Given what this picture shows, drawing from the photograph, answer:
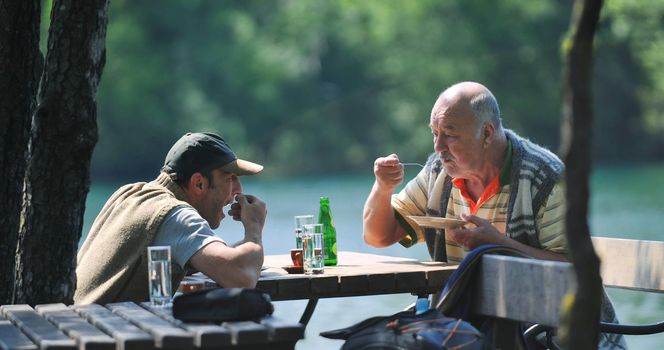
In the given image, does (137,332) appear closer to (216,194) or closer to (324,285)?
(324,285)

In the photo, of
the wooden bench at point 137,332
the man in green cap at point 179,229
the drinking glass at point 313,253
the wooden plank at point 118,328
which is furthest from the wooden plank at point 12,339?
the drinking glass at point 313,253

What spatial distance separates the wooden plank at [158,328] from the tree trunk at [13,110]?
3.58 ft

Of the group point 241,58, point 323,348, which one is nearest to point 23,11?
point 323,348

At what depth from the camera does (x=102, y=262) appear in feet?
14.5

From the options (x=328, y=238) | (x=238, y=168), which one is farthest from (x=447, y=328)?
(x=328, y=238)

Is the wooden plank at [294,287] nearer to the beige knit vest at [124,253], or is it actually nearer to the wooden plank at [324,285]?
the wooden plank at [324,285]

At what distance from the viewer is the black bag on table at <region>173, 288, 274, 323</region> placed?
3.23m

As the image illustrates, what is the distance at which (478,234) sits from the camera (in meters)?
4.59

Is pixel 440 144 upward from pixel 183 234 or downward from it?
upward

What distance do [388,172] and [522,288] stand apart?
1673 mm

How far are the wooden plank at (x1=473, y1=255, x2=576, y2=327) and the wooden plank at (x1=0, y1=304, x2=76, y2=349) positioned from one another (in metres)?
1.08

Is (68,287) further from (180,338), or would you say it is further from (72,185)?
(180,338)

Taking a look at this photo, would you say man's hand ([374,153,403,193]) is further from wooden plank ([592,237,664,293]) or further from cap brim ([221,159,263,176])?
wooden plank ([592,237,664,293])

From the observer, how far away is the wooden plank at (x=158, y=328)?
3057 mm
